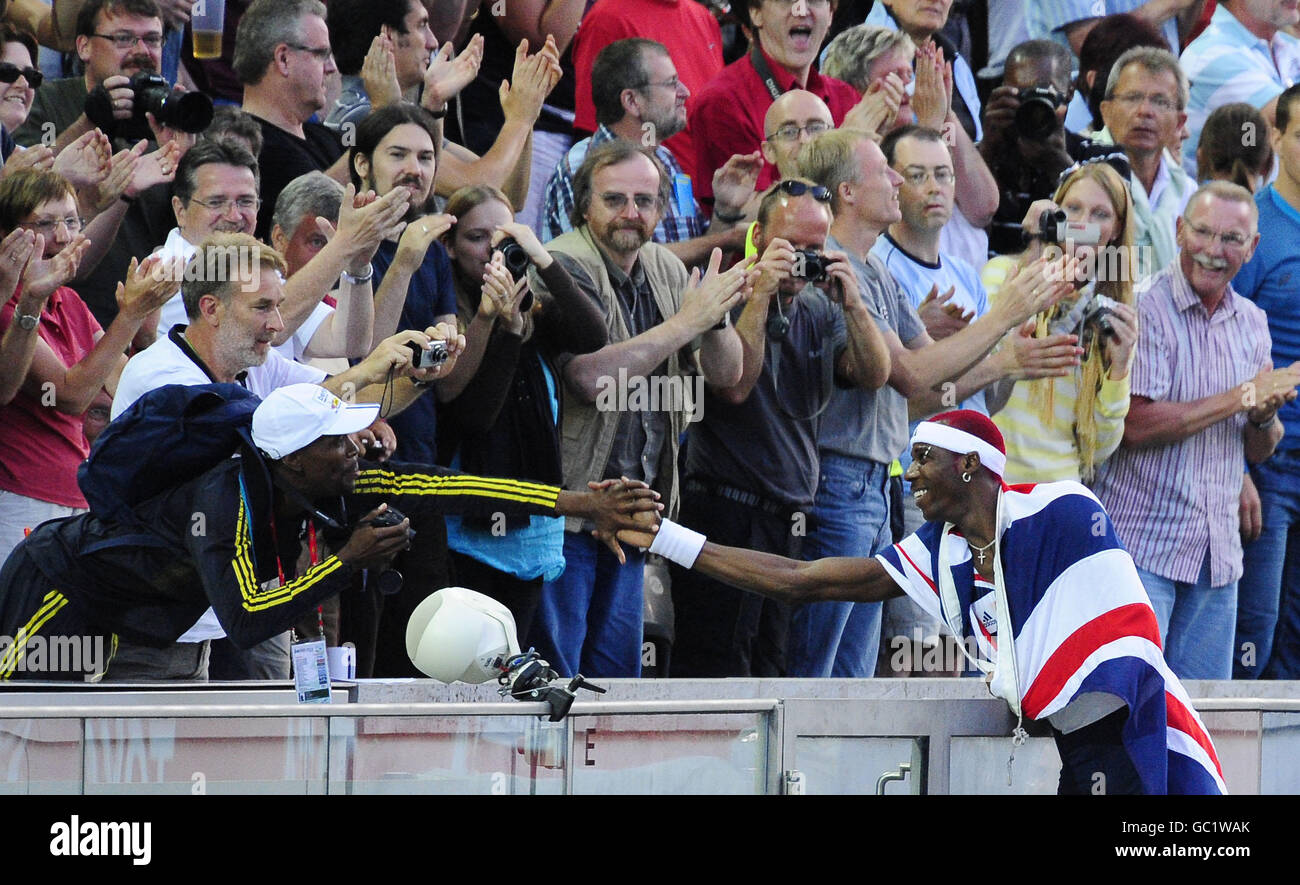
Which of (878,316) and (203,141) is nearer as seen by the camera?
(203,141)

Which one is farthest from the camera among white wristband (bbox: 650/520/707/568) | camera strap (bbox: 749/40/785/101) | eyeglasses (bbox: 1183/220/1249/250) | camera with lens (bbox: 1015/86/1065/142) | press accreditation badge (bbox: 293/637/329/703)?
camera with lens (bbox: 1015/86/1065/142)

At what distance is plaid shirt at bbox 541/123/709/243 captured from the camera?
801cm

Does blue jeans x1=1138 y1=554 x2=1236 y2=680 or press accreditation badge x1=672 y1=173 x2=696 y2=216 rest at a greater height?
press accreditation badge x1=672 y1=173 x2=696 y2=216

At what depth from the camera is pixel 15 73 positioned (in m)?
7.08

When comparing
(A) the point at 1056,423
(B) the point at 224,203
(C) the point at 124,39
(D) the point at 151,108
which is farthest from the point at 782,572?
(C) the point at 124,39

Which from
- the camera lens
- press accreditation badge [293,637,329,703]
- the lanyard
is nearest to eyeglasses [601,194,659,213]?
the lanyard

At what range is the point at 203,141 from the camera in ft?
22.8

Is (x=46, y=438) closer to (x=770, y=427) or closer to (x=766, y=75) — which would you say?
(x=770, y=427)

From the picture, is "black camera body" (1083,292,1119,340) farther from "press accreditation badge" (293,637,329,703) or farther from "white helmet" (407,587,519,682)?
"press accreditation badge" (293,637,329,703)

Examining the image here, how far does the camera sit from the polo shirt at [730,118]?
8.57 metres

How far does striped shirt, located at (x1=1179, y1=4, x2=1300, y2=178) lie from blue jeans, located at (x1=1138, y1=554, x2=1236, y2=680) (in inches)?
103

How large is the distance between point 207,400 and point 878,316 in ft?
10.2
